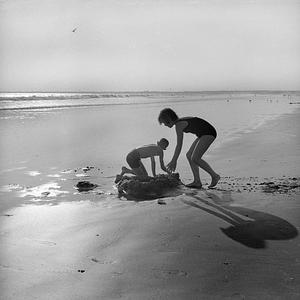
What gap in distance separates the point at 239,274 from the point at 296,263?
0.62 meters

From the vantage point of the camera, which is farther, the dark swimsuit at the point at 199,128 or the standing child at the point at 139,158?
the standing child at the point at 139,158

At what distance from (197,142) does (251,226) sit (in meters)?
3.04

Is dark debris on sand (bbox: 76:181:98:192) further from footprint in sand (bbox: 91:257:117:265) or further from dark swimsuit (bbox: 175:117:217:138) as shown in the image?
footprint in sand (bbox: 91:257:117:265)

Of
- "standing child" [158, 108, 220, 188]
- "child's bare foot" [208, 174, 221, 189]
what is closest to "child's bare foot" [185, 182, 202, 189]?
"standing child" [158, 108, 220, 188]

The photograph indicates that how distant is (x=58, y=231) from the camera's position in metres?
5.16

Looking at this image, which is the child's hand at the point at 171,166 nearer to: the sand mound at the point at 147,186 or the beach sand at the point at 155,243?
the sand mound at the point at 147,186

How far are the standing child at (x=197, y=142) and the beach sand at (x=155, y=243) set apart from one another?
1.14 feet

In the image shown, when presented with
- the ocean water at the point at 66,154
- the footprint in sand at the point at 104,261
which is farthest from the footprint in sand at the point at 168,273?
the ocean water at the point at 66,154

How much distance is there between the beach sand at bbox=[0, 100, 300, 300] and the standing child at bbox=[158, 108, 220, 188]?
0.35 meters

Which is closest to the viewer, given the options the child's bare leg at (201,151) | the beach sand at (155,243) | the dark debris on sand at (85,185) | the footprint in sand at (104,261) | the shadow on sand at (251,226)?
the beach sand at (155,243)

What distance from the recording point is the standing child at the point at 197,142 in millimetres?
7539

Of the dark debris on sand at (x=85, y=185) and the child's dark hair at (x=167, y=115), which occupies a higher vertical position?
the child's dark hair at (x=167, y=115)

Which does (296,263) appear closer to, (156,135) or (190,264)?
(190,264)

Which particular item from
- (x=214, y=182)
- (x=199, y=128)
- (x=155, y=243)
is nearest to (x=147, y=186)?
(x=214, y=182)
